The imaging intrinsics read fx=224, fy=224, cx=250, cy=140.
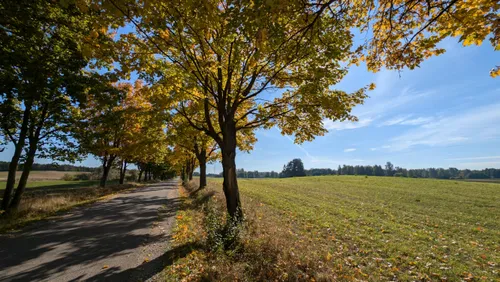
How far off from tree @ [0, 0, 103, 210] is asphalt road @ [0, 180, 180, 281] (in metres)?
4.34

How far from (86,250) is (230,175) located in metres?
4.67

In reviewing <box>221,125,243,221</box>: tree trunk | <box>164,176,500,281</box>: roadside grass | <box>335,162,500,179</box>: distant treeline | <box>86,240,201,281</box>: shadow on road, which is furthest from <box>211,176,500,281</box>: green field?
<box>335,162,500,179</box>: distant treeline

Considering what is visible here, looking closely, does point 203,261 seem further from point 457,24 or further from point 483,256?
point 483,256

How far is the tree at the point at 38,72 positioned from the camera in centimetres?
733

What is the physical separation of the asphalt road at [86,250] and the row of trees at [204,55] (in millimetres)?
3023

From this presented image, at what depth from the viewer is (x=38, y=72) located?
8383 mm

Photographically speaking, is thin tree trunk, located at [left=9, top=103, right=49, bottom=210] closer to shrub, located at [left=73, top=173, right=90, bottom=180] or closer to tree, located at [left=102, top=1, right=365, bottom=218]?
tree, located at [left=102, top=1, right=365, bottom=218]

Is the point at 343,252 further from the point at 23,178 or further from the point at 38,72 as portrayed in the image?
the point at 23,178

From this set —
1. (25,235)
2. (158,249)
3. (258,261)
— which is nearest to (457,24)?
(258,261)

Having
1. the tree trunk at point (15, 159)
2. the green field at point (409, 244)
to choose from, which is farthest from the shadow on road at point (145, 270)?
the tree trunk at point (15, 159)

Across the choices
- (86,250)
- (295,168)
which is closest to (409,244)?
(86,250)

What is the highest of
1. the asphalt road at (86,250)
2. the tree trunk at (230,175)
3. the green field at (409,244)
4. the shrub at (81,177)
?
the tree trunk at (230,175)

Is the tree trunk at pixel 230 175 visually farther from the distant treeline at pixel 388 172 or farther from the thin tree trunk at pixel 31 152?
the distant treeline at pixel 388 172

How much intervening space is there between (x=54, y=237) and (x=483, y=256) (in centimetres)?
1350
